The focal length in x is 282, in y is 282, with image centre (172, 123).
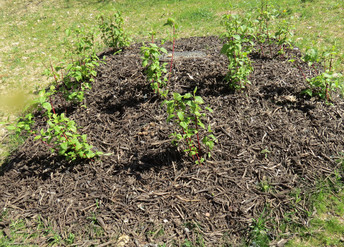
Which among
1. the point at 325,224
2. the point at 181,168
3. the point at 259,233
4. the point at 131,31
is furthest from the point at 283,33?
the point at 131,31

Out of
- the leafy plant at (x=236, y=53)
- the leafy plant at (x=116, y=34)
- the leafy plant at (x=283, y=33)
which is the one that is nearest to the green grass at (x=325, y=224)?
the leafy plant at (x=236, y=53)

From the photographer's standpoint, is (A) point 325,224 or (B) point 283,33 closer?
(A) point 325,224

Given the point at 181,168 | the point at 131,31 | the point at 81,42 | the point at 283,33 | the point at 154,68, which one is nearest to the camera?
the point at 181,168

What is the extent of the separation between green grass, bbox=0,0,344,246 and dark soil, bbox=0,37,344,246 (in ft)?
0.94

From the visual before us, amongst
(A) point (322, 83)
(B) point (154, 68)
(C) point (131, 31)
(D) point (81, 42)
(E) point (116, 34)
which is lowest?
(A) point (322, 83)

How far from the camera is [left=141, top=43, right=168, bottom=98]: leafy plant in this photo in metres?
4.19

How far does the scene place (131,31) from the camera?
7875 millimetres

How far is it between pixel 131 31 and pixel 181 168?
5400 millimetres

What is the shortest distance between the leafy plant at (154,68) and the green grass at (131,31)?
0.75m

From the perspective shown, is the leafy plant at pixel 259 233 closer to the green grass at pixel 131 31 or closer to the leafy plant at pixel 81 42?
the green grass at pixel 131 31

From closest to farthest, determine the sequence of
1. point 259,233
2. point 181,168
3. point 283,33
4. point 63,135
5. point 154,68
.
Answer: point 259,233
point 181,168
point 63,135
point 154,68
point 283,33

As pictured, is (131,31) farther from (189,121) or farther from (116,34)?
(189,121)

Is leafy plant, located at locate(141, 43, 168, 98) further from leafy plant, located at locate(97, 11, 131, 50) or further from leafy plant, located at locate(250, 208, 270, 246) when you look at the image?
leafy plant, located at locate(250, 208, 270, 246)

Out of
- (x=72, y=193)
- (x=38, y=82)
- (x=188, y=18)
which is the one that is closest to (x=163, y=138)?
(x=72, y=193)
